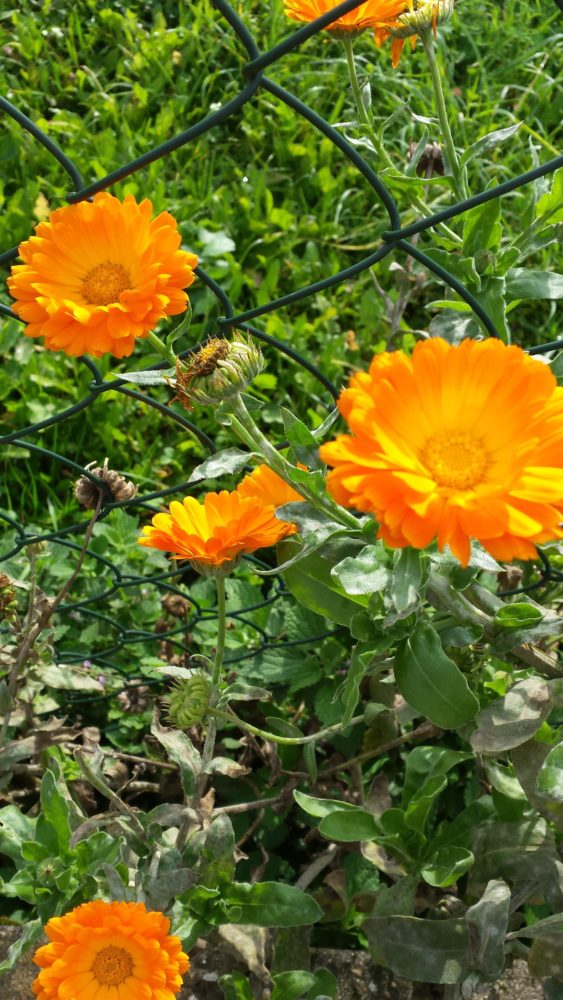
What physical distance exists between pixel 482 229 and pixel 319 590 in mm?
442

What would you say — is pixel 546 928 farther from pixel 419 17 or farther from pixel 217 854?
pixel 419 17

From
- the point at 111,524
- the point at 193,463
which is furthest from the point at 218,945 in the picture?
the point at 193,463

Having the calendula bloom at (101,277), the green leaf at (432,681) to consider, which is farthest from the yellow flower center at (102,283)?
the green leaf at (432,681)

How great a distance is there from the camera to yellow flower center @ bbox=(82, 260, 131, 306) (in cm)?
101

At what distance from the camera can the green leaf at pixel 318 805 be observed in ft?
4.46

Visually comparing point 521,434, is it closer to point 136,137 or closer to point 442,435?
point 442,435

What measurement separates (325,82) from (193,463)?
4.10 feet

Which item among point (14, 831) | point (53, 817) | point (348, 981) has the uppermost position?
point (53, 817)

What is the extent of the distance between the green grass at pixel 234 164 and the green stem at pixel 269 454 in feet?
3.75

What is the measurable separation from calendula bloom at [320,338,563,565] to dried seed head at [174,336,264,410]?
21 cm

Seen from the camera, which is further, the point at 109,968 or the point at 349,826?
the point at 349,826

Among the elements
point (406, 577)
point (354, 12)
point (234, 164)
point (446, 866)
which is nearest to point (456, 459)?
point (406, 577)

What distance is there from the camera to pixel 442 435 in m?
0.87

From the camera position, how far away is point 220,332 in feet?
4.25
